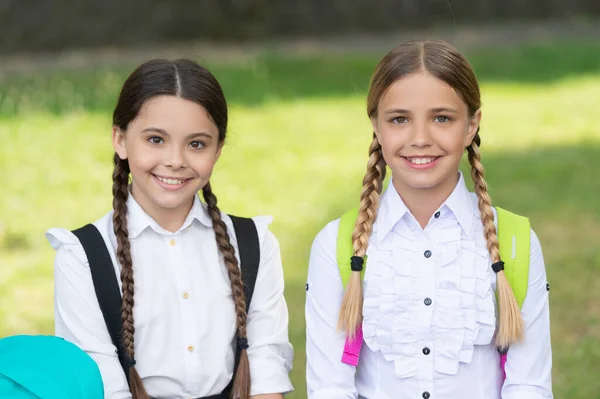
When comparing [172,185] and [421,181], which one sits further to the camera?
[172,185]

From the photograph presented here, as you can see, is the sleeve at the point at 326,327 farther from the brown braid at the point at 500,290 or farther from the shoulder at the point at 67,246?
the shoulder at the point at 67,246

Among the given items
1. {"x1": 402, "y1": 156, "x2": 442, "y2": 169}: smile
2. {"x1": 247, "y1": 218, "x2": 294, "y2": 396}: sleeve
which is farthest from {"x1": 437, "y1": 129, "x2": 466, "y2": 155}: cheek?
{"x1": 247, "y1": 218, "x2": 294, "y2": 396}: sleeve

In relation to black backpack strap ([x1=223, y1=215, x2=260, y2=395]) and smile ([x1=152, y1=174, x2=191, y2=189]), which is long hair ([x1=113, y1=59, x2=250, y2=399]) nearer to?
black backpack strap ([x1=223, y1=215, x2=260, y2=395])

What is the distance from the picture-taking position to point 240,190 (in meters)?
7.05

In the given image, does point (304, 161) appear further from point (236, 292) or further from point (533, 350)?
point (533, 350)

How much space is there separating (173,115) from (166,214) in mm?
284

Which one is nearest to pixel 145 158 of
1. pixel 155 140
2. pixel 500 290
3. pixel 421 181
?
pixel 155 140

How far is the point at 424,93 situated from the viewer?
9.04 feet

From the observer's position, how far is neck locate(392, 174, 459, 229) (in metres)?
2.85

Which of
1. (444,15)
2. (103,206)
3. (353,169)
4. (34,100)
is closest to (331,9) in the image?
(444,15)

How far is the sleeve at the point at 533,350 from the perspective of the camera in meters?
2.78

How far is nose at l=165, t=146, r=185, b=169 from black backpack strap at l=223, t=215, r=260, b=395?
0.98 ft

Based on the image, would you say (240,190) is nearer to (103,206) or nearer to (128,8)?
(103,206)

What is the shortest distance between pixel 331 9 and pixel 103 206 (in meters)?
7.01
